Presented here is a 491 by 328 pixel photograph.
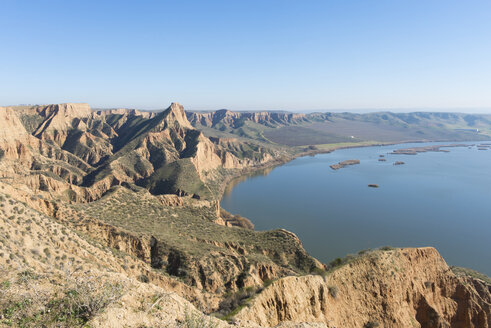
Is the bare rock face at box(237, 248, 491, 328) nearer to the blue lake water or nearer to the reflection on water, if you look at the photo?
the blue lake water

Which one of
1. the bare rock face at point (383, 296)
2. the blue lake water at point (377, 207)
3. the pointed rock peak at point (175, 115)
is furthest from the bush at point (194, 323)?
the pointed rock peak at point (175, 115)

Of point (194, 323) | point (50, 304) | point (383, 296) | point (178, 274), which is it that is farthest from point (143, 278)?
point (383, 296)

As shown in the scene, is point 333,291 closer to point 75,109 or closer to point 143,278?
point 143,278

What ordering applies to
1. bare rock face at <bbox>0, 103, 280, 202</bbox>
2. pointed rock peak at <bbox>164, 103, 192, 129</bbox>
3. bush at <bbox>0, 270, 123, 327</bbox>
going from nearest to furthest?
bush at <bbox>0, 270, 123, 327</bbox> → bare rock face at <bbox>0, 103, 280, 202</bbox> → pointed rock peak at <bbox>164, 103, 192, 129</bbox>

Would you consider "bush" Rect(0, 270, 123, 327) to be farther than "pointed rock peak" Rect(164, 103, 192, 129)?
No

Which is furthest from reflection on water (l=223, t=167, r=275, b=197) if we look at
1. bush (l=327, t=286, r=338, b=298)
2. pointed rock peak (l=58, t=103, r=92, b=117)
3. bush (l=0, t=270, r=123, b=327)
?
pointed rock peak (l=58, t=103, r=92, b=117)

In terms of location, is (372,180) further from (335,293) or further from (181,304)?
(181,304)

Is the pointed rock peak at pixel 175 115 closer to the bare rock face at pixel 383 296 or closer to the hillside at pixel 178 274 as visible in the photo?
the hillside at pixel 178 274
